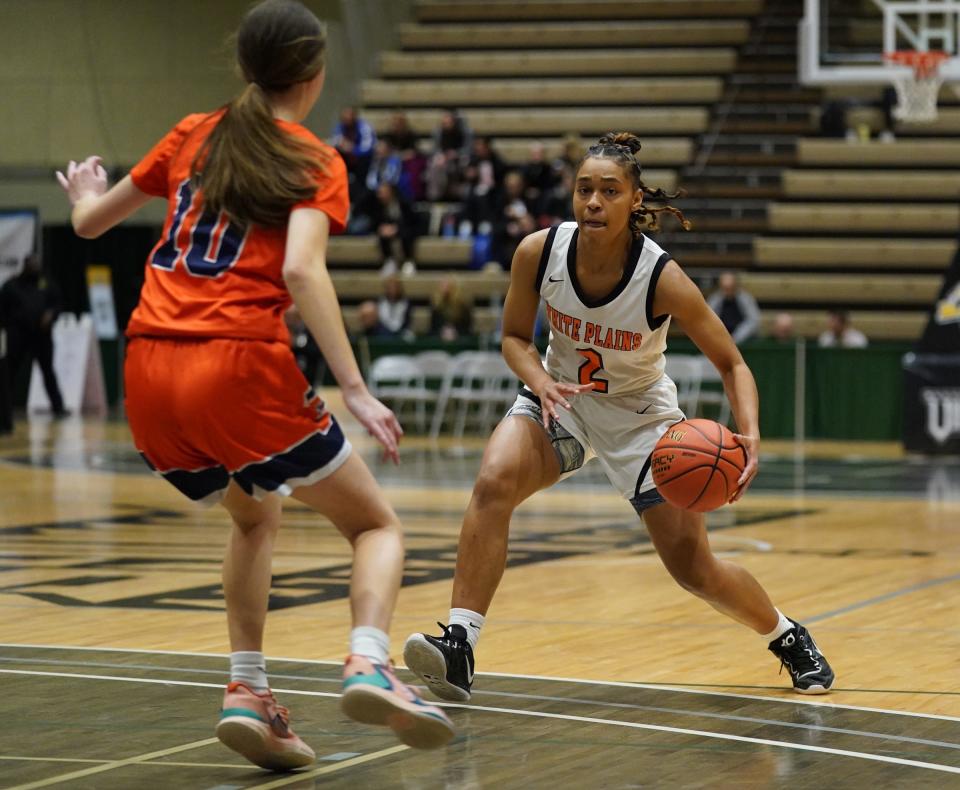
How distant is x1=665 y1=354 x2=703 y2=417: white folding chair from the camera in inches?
706

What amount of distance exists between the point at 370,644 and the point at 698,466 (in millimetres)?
1534

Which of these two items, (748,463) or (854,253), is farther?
(854,253)

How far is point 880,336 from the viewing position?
19719 mm

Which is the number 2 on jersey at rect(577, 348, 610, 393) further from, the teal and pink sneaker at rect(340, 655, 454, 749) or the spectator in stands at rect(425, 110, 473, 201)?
the spectator in stands at rect(425, 110, 473, 201)

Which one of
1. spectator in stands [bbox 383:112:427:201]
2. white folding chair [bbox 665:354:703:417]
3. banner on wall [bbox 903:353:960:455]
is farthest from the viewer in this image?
spectator in stands [bbox 383:112:427:201]

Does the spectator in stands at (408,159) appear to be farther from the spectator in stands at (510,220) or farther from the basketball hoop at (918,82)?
the basketball hoop at (918,82)

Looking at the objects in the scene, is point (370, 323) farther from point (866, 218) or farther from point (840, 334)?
point (866, 218)

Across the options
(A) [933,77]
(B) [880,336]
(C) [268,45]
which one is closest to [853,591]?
(C) [268,45]

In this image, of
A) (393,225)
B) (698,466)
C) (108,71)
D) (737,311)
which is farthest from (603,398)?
(108,71)

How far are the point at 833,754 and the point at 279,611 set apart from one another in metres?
3.09

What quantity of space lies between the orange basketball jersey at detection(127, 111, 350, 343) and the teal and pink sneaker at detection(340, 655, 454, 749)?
76 cm

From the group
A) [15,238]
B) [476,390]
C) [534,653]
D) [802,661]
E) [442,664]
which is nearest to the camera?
[442,664]

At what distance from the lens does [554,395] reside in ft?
16.6

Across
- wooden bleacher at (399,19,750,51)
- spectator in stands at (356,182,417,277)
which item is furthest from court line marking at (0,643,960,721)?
wooden bleacher at (399,19,750,51)
